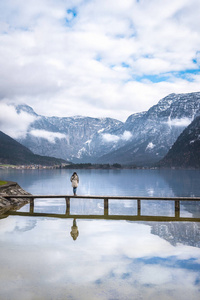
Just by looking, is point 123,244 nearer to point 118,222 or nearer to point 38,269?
point 38,269

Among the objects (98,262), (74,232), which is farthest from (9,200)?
(98,262)

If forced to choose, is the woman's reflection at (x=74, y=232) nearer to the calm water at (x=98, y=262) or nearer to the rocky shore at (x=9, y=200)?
the calm water at (x=98, y=262)

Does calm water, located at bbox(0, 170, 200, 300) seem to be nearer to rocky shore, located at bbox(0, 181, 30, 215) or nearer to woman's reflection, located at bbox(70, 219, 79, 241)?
woman's reflection, located at bbox(70, 219, 79, 241)

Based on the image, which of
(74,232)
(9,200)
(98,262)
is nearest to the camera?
(98,262)

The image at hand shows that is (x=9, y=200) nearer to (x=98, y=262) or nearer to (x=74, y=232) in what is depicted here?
(x=74, y=232)

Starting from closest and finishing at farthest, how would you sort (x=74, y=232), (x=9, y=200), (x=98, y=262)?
(x=98, y=262) → (x=74, y=232) → (x=9, y=200)

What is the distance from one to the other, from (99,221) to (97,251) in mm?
10642

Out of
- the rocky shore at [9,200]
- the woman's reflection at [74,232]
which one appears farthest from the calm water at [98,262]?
the rocky shore at [9,200]

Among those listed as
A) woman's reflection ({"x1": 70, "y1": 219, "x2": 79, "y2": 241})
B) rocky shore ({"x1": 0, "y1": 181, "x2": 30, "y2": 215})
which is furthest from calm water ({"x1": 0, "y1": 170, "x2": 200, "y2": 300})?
rocky shore ({"x1": 0, "y1": 181, "x2": 30, "y2": 215})

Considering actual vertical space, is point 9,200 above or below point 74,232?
above

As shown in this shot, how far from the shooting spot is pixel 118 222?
88.5 feet

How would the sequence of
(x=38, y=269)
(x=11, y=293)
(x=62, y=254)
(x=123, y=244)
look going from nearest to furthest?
(x=11, y=293) < (x=38, y=269) < (x=62, y=254) < (x=123, y=244)

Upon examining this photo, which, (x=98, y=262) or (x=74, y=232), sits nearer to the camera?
(x=98, y=262)

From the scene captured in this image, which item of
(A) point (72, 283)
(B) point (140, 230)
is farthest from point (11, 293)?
(B) point (140, 230)
